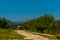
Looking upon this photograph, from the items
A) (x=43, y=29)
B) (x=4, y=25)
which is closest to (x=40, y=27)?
(x=43, y=29)

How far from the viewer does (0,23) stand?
43.9 meters

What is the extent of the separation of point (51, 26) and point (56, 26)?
1.40 meters

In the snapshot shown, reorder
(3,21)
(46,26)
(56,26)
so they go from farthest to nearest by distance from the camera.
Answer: (3,21), (46,26), (56,26)

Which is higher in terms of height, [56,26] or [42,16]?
[42,16]

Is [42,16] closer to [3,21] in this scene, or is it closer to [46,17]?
[46,17]

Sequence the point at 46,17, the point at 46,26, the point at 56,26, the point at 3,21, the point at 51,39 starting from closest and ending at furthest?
the point at 51,39 < the point at 56,26 < the point at 46,26 < the point at 46,17 < the point at 3,21

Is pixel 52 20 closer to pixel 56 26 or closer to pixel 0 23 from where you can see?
pixel 56 26

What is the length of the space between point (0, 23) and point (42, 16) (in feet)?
35.7

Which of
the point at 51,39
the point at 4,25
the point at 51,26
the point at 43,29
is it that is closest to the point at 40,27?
the point at 43,29

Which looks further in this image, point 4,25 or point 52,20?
point 4,25

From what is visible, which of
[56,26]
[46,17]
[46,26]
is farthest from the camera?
[46,17]

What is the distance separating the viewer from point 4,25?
148ft

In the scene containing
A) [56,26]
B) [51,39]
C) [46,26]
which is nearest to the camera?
[51,39]

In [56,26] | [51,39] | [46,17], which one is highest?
[46,17]
